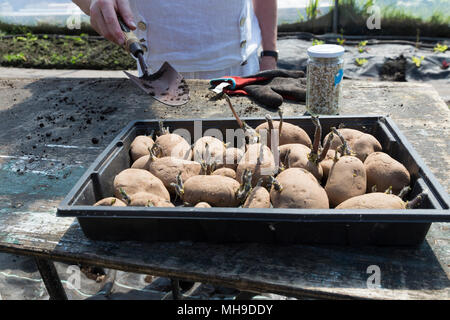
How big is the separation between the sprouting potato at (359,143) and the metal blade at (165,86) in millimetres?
570

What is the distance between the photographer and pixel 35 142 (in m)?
1.51

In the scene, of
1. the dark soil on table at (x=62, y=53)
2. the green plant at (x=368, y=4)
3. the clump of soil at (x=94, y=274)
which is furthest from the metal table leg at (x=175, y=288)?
the green plant at (x=368, y=4)

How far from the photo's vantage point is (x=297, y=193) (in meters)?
0.87

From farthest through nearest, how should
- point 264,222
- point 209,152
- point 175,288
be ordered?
1. point 175,288
2. point 209,152
3. point 264,222

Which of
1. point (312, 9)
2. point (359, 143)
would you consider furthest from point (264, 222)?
point (312, 9)

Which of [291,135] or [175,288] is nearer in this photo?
[291,135]

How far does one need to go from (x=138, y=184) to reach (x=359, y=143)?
60 cm

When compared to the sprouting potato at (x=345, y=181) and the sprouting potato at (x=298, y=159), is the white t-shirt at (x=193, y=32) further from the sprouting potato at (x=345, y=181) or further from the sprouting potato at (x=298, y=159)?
the sprouting potato at (x=345, y=181)

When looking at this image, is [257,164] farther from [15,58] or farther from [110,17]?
[15,58]

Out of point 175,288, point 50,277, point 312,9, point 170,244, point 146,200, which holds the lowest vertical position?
point 175,288

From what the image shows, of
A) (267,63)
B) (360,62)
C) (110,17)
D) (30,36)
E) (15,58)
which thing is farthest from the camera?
(30,36)

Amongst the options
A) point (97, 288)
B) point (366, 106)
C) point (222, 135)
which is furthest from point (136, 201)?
point (366, 106)

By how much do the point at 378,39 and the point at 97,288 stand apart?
12.5ft

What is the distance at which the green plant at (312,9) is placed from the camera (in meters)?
4.43
